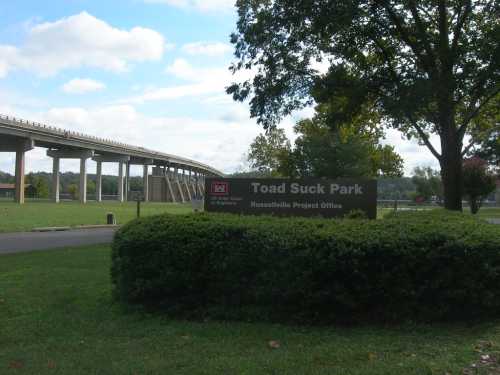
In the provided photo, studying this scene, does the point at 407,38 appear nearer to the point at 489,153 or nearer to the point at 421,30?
the point at 421,30

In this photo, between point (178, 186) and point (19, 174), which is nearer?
point (19, 174)

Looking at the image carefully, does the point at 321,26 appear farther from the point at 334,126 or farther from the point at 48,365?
the point at 48,365

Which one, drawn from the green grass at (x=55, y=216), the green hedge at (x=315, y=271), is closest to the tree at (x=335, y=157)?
the green grass at (x=55, y=216)

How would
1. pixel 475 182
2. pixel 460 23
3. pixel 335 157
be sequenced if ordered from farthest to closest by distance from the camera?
pixel 475 182 < pixel 335 157 < pixel 460 23

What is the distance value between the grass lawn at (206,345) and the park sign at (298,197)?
4886 mm

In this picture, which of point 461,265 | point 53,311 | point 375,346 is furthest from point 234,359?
point 53,311

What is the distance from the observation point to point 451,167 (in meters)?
17.4

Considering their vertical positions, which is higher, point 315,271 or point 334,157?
Answer: point 334,157

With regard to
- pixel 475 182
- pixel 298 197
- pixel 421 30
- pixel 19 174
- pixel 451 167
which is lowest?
pixel 298 197

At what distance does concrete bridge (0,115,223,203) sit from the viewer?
250 feet

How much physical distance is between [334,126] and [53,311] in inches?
539

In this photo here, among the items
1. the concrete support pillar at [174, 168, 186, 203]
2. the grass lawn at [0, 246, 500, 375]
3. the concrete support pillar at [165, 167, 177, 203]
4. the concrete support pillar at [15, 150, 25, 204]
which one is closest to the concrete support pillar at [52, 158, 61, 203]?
the concrete support pillar at [15, 150, 25, 204]

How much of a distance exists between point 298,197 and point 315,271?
5581 mm

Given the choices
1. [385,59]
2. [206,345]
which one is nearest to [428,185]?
[385,59]
